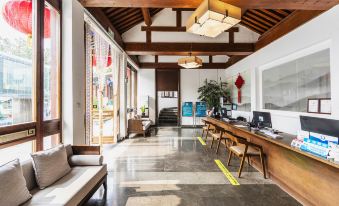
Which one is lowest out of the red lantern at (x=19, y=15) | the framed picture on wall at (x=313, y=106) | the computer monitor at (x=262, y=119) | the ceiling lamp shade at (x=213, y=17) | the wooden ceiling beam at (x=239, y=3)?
the computer monitor at (x=262, y=119)

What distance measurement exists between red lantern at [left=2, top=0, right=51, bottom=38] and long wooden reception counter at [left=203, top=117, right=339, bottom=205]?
4065 mm

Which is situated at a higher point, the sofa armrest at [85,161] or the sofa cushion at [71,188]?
the sofa armrest at [85,161]

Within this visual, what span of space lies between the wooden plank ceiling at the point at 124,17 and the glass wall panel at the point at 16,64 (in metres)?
A: 2.65

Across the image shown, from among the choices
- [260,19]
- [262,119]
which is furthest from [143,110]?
[262,119]

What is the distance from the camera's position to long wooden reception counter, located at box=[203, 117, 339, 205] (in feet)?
7.36

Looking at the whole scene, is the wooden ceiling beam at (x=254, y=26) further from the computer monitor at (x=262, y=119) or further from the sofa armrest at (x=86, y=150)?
the sofa armrest at (x=86, y=150)

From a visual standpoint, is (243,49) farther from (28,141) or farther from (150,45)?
(28,141)

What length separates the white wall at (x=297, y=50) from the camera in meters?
3.25

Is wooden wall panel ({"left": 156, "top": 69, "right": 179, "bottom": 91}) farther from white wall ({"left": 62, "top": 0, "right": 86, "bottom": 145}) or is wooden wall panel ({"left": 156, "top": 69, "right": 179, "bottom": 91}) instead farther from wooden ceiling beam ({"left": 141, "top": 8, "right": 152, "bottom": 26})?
white wall ({"left": 62, "top": 0, "right": 86, "bottom": 145})

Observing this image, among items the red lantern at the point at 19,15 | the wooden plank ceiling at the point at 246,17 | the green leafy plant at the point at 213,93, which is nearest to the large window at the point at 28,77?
the red lantern at the point at 19,15

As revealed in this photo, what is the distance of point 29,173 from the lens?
2.04 m

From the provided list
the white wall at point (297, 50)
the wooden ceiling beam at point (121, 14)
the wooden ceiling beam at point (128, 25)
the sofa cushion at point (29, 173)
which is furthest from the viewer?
the wooden ceiling beam at point (128, 25)

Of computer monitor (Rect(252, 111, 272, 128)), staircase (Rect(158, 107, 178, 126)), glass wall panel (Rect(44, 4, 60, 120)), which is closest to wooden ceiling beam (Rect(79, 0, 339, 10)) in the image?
glass wall panel (Rect(44, 4, 60, 120))

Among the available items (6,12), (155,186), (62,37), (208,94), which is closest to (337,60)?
(155,186)
